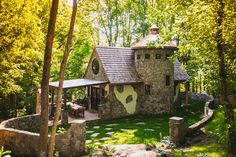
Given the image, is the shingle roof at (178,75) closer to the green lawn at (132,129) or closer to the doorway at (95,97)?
the green lawn at (132,129)

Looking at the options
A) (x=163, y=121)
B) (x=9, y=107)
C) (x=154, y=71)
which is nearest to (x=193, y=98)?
(x=154, y=71)

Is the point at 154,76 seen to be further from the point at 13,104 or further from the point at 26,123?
the point at 13,104

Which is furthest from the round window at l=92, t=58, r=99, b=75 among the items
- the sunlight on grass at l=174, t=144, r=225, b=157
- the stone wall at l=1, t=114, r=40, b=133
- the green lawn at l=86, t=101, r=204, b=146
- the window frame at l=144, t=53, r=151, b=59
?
the sunlight on grass at l=174, t=144, r=225, b=157

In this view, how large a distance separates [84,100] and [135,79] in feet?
16.6

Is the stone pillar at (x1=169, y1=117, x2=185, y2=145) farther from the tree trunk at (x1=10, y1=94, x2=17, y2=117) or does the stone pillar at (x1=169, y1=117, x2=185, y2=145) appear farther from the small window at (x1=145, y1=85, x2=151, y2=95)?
the tree trunk at (x1=10, y1=94, x2=17, y2=117)

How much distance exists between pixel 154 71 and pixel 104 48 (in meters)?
4.49

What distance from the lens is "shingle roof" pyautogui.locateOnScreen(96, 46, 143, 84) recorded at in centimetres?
2022

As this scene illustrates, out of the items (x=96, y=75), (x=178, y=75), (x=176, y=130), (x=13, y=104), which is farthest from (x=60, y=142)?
(x=178, y=75)

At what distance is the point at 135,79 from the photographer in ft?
69.5

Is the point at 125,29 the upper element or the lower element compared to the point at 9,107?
upper

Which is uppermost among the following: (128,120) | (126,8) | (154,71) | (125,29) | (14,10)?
(126,8)

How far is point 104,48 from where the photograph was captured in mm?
21562

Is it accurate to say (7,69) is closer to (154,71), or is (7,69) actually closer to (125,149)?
(125,149)

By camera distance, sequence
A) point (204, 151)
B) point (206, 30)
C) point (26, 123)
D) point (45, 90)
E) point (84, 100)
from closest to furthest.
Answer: point (45, 90) → point (206, 30) → point (204, 151) → point (26, 123) → point (84, 100)
